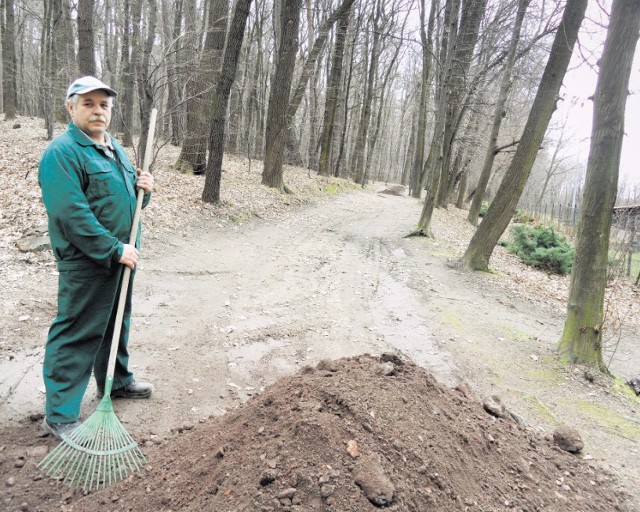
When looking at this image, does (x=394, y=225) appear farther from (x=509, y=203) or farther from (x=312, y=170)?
(x=312, y=170)

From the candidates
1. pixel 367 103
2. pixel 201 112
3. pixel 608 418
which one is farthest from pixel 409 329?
pixel 367 103

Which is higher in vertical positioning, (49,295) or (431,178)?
(431,178)

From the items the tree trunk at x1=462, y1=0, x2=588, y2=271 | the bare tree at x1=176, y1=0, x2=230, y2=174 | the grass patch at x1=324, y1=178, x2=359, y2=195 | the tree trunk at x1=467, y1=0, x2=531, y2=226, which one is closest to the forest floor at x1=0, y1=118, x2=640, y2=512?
the tree trunk at x1=462, y1=0, x2=588, y2=271

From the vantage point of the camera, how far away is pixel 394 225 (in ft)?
43.4

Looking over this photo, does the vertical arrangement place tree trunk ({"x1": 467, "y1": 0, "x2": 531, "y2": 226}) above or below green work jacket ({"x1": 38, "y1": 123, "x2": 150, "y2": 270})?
above

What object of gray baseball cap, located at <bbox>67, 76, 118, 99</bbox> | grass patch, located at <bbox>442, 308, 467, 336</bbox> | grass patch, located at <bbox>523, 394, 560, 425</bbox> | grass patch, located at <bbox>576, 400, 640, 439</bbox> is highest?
gray baseball cap, located at <bbox>67, 76, 118, 99</bbox>

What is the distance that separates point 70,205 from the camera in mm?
2332

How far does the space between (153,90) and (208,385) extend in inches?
264

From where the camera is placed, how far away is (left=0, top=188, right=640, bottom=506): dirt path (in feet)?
11.2

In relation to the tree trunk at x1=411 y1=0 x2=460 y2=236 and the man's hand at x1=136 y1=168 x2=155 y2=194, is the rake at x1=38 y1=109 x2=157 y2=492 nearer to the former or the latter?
the man's hand at x1=136 y1=168 x2=155 y2=194

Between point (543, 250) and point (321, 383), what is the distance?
1170 cm

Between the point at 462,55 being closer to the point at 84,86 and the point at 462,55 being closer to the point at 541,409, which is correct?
the point at 541,409

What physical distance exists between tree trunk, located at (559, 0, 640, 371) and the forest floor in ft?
1.14

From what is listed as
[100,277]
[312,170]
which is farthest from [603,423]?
[312,170]
